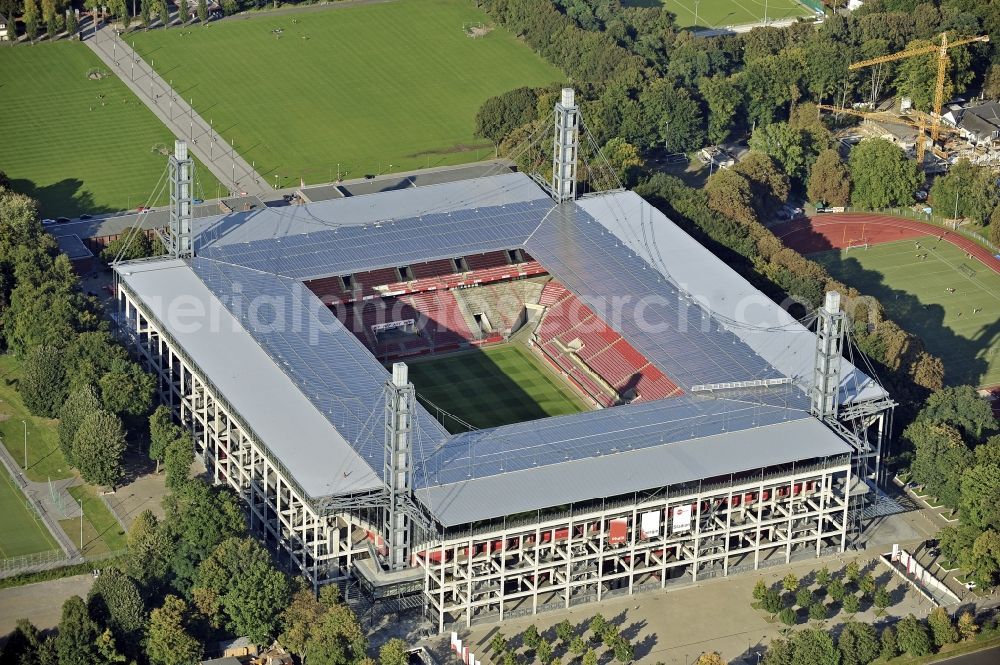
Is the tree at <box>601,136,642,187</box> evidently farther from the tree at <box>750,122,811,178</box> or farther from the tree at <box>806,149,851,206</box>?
the tree at <box>806,149,851,206</box>

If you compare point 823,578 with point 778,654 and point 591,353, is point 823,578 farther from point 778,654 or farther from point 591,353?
point 591,353

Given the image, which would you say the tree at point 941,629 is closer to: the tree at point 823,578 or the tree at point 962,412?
the tree at point 823,578

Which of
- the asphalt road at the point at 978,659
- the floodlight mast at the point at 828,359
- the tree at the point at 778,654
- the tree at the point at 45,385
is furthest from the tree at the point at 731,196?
the tree at the point at 45,385

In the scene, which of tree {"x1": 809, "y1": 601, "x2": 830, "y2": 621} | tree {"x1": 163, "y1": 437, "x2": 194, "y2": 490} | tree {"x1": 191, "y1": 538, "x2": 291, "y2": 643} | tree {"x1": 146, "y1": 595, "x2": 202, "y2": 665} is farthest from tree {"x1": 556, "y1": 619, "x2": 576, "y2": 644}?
tree {"x1": 163, "y1": 437, "x2": 194, "y2": 490}

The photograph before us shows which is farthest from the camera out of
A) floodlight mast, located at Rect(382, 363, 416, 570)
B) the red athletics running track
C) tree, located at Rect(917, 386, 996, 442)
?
the red athletics running track

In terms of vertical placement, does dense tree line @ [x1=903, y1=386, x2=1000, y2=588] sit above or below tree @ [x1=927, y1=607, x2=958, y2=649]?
above

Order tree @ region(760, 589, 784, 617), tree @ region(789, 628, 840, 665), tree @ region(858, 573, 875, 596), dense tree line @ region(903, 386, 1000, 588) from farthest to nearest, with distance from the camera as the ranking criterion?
dense tree line @ region(903, 386, 1000, 588) → tree @ region(858, 573, 875, 596) → tree @ region(760, 589, 784, 617) → tree @ region(789, 628, 840, 665)

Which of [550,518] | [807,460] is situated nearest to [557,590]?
[550,518]
